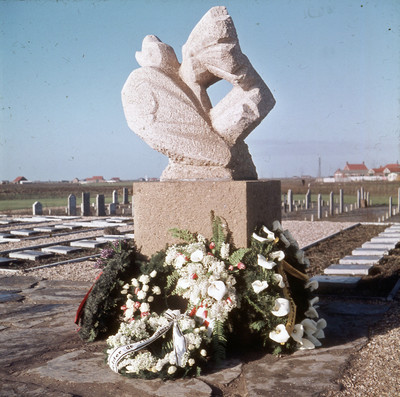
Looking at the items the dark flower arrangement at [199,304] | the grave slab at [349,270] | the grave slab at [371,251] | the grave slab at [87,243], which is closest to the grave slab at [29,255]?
the grave slab at [87,243]

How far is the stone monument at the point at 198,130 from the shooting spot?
15.6 ft

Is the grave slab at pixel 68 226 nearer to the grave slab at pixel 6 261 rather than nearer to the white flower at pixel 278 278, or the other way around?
the grave slab at pixel 6 261

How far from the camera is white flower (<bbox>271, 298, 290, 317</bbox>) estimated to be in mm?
4066

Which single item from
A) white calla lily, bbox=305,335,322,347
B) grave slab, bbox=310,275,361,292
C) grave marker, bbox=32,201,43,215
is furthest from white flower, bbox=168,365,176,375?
grave marker, bbox=32,201,43,215

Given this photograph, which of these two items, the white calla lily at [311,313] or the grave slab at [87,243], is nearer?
the white calla lily at [311,313]

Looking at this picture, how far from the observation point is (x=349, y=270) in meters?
7.77

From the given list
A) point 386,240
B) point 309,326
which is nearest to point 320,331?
point 309,326

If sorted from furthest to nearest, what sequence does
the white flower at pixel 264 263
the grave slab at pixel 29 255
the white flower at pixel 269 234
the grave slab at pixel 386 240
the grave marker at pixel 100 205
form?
the grave marker at pixel 100 205, the grave slab at pixel 386 240, the grave slab at pixel 29 255, the white flower at pixel 269 234, the white flower at pixel 264 263

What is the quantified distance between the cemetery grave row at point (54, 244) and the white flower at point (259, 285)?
552cm

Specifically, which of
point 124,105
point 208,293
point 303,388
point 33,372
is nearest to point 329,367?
point 303,388

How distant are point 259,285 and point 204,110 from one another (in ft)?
6.39

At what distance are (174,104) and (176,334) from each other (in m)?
2.23

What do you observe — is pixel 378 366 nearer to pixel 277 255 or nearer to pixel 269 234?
pixel 277 255

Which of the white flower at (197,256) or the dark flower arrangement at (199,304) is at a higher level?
the white flower at (197,256)
